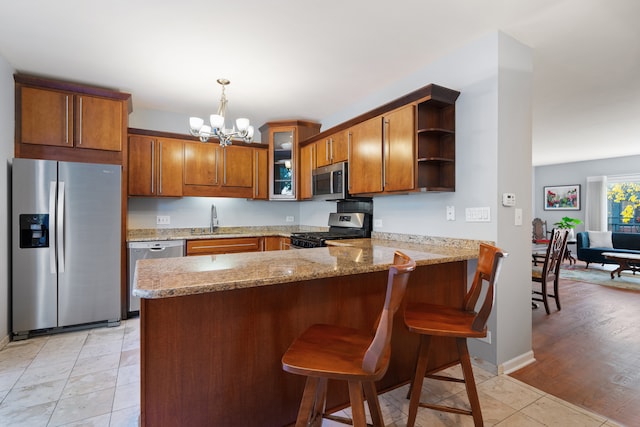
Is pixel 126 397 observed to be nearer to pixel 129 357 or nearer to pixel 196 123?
pixel 129 357

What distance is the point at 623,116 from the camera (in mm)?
4344

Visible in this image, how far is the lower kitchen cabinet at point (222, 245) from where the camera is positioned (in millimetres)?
3768

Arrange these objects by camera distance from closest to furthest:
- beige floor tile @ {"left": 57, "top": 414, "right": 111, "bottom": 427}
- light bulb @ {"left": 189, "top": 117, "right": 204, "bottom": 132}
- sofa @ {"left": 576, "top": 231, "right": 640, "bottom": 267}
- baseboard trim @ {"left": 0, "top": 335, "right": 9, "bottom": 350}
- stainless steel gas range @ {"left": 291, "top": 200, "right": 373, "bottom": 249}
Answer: beige floor tile @ {"left": 57, "top": 414, "right": 111, "bottom": 427}, baseboard trim @ {"left": 0, "top": 335, "right": 9, "bottom": 350}, light bulb @ {"left": 189, "top": 117, "right": 204, "bottom": 132}, stainless steel gas range @ {"left": 291, "top": 200, "right": 373, "bottom": 249}, sofa @ {"left": 576, "top": 231, "right": 640, "bottom": 267}

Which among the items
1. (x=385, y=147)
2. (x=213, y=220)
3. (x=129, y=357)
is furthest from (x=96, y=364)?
(x=385, y=147)

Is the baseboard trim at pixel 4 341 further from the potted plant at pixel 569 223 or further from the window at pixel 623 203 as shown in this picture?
the window at pixel 623 203

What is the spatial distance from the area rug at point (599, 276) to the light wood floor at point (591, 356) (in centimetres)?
122

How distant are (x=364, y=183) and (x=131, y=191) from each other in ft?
9.04

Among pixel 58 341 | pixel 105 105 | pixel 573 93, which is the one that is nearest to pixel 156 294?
pixel 58 341

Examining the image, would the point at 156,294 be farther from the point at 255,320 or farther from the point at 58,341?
the point at 58,341

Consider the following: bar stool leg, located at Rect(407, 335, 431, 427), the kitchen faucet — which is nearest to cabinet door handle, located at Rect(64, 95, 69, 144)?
the kitchen faucet

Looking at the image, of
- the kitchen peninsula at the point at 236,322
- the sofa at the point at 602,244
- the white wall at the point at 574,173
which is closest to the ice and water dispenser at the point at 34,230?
the kitchen peninsula at the point at 236,322

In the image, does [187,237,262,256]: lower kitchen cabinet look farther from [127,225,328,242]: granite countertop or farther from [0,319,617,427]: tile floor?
[0,319,617,427]: tile floor

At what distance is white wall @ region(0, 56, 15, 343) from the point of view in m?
2.66

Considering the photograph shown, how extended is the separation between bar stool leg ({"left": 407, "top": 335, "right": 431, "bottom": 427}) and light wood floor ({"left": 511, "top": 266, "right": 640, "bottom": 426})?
44.5 inches
